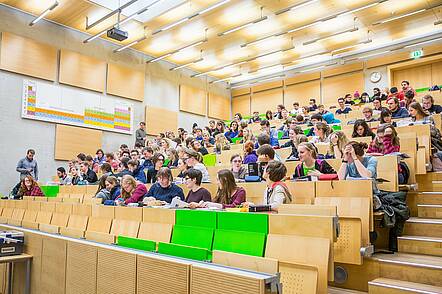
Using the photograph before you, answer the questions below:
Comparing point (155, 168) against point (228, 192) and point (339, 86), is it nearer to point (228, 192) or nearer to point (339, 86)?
point (228, 192)

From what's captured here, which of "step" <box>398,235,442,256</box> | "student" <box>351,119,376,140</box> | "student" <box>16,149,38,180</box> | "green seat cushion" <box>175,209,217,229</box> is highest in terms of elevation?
"student" <box>351,119,376,140</box>

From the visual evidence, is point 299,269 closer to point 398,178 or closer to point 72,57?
point 398,178

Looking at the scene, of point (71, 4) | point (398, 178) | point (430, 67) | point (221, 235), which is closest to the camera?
point (221, 235)

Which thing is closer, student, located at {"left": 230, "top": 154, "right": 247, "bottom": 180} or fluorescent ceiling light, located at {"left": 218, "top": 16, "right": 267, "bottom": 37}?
student, located at {"left": 230, "top": 154, "right": 247, "bottom": 180}

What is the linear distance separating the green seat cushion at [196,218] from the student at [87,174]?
329 cm

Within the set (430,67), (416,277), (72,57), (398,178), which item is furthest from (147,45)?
(416,277)

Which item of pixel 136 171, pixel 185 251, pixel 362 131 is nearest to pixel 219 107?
pixel 136 171

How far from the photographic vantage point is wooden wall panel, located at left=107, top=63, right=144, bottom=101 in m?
7.45

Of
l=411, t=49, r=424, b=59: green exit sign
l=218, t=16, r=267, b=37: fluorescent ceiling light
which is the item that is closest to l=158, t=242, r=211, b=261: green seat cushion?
l=218, t=16, r=267, b=37: fluorescent ceiling light

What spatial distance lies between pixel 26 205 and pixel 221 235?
2.72 m

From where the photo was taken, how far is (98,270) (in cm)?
163

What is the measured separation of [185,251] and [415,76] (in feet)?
24.7

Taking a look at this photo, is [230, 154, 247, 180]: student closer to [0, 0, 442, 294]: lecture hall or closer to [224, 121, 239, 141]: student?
[0, 0, 442, 294]: lecture hall

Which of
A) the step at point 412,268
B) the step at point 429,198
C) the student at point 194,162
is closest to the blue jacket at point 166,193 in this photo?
the student at point 194,162
